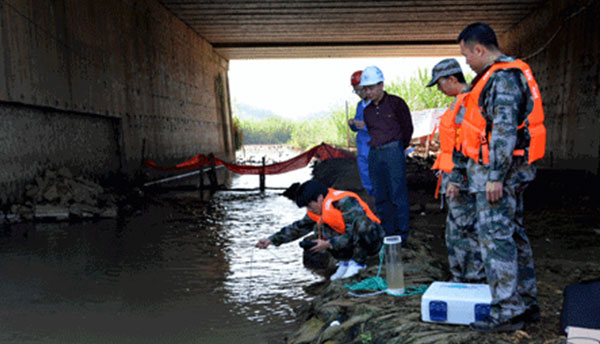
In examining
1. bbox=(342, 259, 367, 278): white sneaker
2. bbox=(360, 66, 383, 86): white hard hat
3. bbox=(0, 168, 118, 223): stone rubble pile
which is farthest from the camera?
bbox=(0, 168, 118, 223): stone rubble pile

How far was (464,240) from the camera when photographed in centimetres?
315

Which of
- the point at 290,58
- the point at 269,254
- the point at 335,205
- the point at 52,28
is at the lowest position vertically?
the point at 269,254

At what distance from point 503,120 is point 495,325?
106 cm

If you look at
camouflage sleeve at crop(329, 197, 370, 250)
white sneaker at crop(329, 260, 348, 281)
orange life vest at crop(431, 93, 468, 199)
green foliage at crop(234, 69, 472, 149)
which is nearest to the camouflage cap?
orange life vest at crop(431, 93, 468, 199)

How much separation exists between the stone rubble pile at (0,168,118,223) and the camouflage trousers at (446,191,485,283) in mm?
7401

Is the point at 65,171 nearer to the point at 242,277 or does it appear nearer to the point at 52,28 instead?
the point at 52,28

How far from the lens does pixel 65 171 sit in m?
9.99

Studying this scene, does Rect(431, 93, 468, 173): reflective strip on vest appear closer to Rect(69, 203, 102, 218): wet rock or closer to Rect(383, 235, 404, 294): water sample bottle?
Rect(383, 235, 404, 294): water sample bottle

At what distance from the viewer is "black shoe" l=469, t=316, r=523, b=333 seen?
2.55m

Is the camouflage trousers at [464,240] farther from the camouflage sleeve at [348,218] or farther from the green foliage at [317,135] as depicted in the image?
the green foliage at [317,135]

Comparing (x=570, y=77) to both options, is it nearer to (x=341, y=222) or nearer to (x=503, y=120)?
(x=341, y=222)

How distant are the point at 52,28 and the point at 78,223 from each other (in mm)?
4081

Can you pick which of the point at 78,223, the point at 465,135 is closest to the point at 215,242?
the point at 78,223

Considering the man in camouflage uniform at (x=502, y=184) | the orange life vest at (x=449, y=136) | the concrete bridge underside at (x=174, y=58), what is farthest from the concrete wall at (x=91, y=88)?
the man in camouflage uniform at (x=502, y=184)
